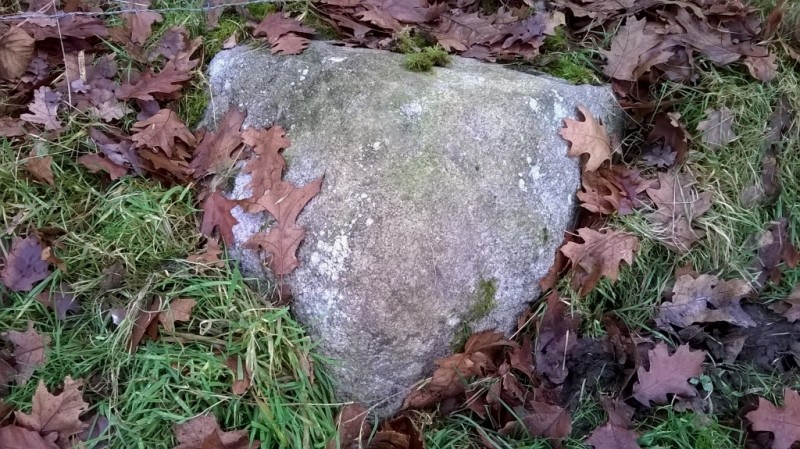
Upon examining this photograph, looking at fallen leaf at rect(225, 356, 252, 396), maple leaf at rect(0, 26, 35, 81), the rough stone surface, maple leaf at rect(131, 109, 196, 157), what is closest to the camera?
fallen leaf at rect(225, 356, 252, 396)

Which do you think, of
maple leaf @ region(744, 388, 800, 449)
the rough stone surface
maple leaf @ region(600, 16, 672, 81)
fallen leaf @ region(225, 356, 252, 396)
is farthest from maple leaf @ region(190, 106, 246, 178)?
maple leaf @ region(744, 388, 800, 449)

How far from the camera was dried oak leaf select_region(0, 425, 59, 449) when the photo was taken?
6.50 ft

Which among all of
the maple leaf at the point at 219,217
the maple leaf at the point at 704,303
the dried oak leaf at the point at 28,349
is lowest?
the dried oak leaf at the point at 28,349

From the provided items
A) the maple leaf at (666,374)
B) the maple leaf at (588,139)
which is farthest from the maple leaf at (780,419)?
the maple leaf at (588,139)

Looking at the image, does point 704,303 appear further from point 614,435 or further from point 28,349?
point 28,349

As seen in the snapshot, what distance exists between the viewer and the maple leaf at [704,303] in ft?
7.99

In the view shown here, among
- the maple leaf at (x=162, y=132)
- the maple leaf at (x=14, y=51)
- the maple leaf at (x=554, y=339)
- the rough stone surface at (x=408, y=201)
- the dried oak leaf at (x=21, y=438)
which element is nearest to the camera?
the dried oak leaf at (x=21, y=438)

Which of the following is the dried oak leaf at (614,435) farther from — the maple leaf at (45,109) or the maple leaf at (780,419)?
the maple leaf at (45,109)

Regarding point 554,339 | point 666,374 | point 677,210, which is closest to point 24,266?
point 554,339

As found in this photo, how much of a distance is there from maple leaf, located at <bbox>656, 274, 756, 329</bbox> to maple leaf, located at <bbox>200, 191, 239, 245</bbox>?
1.78 m

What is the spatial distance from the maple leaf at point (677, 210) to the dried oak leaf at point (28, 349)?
2.50m

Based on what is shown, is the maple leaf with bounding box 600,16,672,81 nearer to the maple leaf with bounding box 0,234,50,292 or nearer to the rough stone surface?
the rough stone surface

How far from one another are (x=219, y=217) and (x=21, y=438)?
1009 millimetres

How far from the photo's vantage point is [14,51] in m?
2.74
